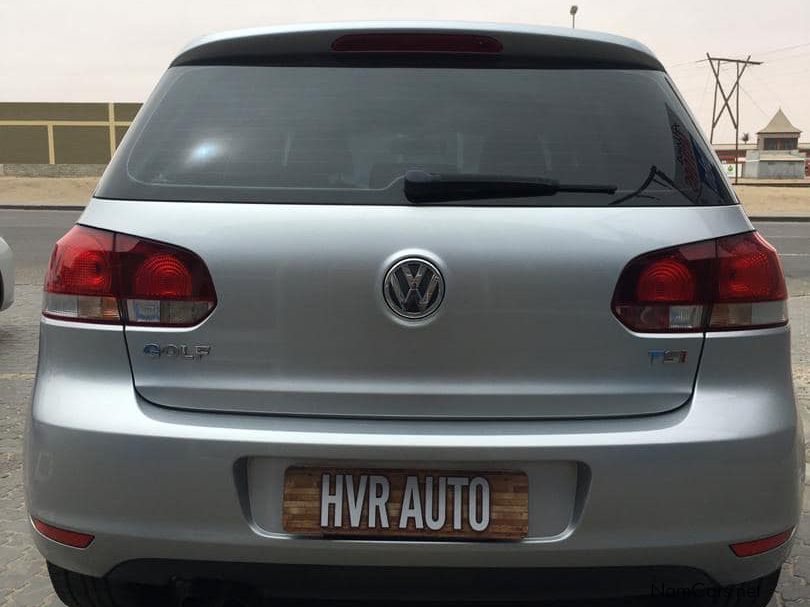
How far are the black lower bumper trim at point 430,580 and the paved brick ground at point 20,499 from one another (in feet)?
3.33

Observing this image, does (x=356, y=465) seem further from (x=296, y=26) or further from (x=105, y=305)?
(x=296, y=26)

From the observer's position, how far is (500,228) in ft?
6.38

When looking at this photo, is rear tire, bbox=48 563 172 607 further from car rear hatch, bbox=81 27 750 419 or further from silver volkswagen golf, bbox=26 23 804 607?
car rear hatch, bbox=81 27 750 419

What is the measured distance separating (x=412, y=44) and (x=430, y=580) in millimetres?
1230

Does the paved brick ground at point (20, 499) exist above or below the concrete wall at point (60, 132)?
above

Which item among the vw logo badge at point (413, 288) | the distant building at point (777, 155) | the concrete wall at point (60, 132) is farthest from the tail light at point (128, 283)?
the distant building at point (777, 155)

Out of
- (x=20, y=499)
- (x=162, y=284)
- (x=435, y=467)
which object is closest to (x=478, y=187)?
(x=435, y=467)

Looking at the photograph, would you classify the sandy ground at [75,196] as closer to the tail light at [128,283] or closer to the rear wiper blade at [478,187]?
the rear wiper blade at [478,187]

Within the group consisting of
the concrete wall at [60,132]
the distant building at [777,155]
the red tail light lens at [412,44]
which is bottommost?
the distant building at [777,155]

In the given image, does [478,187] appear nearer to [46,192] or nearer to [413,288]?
[413,288]

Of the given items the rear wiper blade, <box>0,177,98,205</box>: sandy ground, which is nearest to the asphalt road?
the rear wiper blade

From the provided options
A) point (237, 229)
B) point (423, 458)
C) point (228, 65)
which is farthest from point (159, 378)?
point (228, 65)

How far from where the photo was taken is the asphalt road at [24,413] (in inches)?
113

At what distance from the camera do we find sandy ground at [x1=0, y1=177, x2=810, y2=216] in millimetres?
31075
